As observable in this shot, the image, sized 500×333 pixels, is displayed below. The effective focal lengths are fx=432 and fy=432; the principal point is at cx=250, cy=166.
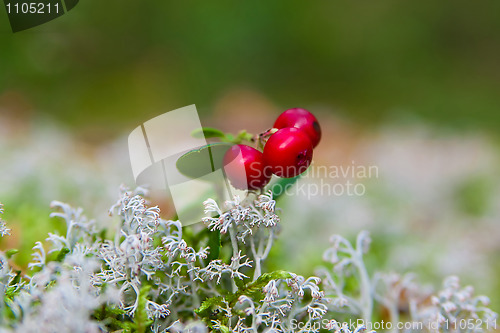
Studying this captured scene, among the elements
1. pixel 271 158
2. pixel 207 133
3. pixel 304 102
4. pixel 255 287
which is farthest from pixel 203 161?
pixel 304 102

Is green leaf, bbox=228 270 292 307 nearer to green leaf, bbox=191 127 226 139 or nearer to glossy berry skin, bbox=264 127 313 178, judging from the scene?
glossy berry skin, bbox=264 127 313 178

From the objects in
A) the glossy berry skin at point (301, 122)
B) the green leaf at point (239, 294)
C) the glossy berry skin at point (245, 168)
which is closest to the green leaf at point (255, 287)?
the green leaf at point (239, 294)

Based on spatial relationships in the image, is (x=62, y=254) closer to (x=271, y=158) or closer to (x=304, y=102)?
(x=271, y=158)

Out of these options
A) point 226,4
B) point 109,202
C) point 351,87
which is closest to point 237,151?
point 109,202

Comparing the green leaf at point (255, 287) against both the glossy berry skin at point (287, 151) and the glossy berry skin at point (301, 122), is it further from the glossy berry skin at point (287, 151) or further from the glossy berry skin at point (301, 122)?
the glossy berry skin at point (301, 122)

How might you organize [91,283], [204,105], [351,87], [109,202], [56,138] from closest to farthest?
1. [91,283]
2. [109,202]
3. [56,138]
4. [204,105]
5. [351,87]

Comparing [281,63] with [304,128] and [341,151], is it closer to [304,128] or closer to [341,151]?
[341,151]
